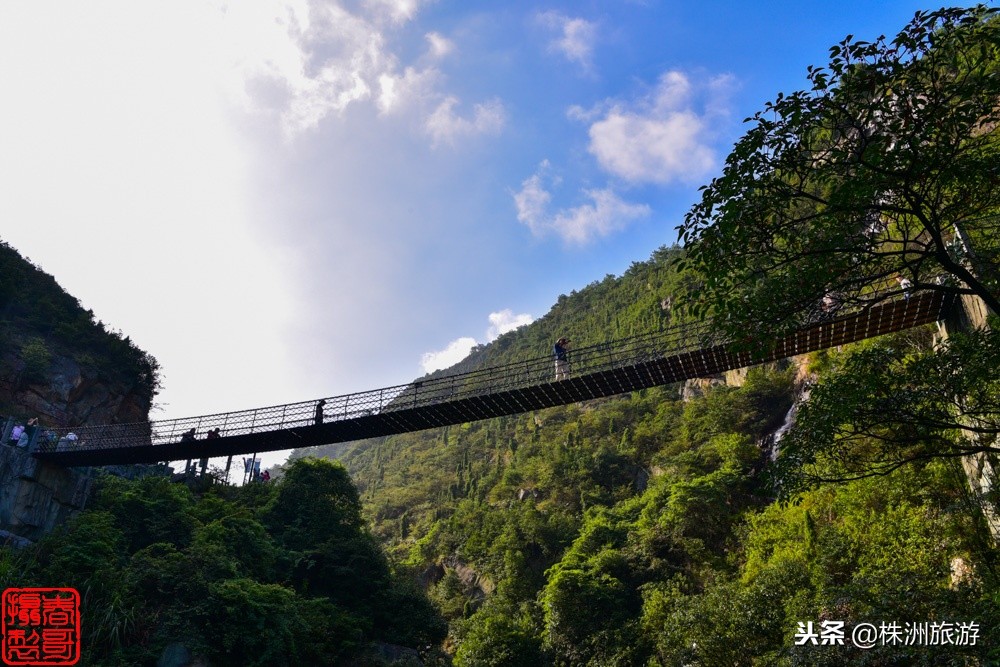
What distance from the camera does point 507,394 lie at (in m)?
9.89

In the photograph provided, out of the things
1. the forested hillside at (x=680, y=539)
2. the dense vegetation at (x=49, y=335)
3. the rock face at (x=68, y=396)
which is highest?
the dense vegetation at (x=49, y=335)

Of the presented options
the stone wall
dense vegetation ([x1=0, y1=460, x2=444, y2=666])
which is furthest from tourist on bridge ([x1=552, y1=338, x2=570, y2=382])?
dense vegetation ([x1=0, y1=460, x2=444, y2=666])

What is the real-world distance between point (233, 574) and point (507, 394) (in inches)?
289

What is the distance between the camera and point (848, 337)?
8945 mm

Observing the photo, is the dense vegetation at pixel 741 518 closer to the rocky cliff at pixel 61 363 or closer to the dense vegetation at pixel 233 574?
the dense vegetation at pixel 233 574

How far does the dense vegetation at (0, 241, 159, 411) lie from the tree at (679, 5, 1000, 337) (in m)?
20.5

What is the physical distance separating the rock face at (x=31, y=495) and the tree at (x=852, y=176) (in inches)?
555

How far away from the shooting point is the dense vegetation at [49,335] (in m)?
18.1

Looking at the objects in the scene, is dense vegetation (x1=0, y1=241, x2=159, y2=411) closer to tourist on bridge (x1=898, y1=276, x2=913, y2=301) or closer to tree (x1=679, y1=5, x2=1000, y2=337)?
tree (x1=679, y1=5, x2=1000, y2=337)

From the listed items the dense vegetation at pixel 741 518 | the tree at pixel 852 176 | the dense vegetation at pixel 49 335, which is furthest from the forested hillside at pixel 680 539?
the dense vegetation at pixel 49 335

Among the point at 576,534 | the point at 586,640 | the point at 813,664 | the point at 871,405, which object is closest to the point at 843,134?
the point at 871,405

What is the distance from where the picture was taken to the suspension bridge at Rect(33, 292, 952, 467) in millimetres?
8578

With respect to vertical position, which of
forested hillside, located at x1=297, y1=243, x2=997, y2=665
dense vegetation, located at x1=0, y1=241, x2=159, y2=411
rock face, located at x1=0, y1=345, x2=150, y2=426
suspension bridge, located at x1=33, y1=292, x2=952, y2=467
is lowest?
forested hillside, located at x1=297, y1=243, x2=997, y2=665

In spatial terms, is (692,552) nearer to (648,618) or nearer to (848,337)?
(648,618)
